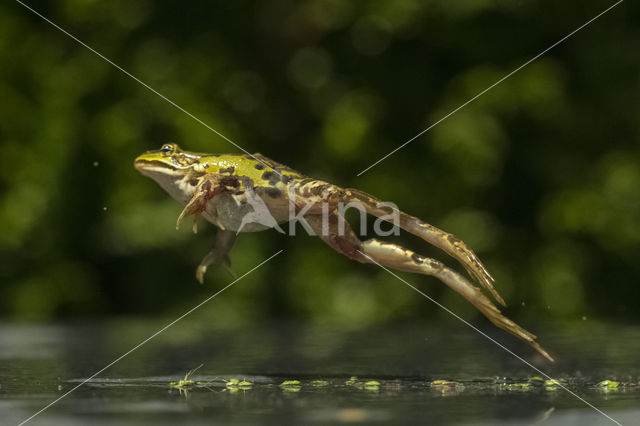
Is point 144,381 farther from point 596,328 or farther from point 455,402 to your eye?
point 596,328

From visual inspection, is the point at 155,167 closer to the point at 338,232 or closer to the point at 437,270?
the point at 338,232

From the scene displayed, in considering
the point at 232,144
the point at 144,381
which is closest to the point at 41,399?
the point at 144,381

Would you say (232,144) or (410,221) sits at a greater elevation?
(232,144)

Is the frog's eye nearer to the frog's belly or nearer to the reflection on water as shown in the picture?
the frog's belly

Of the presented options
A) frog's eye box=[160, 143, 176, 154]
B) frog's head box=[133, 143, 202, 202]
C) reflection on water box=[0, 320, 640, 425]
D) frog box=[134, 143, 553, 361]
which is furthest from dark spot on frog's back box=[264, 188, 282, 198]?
reflection on water box=[0, 320, 640, 425]

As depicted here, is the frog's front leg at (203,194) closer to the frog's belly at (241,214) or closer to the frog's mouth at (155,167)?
the frog's belly at (241,214)

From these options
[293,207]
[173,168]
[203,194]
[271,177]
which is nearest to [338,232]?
[293,207]
